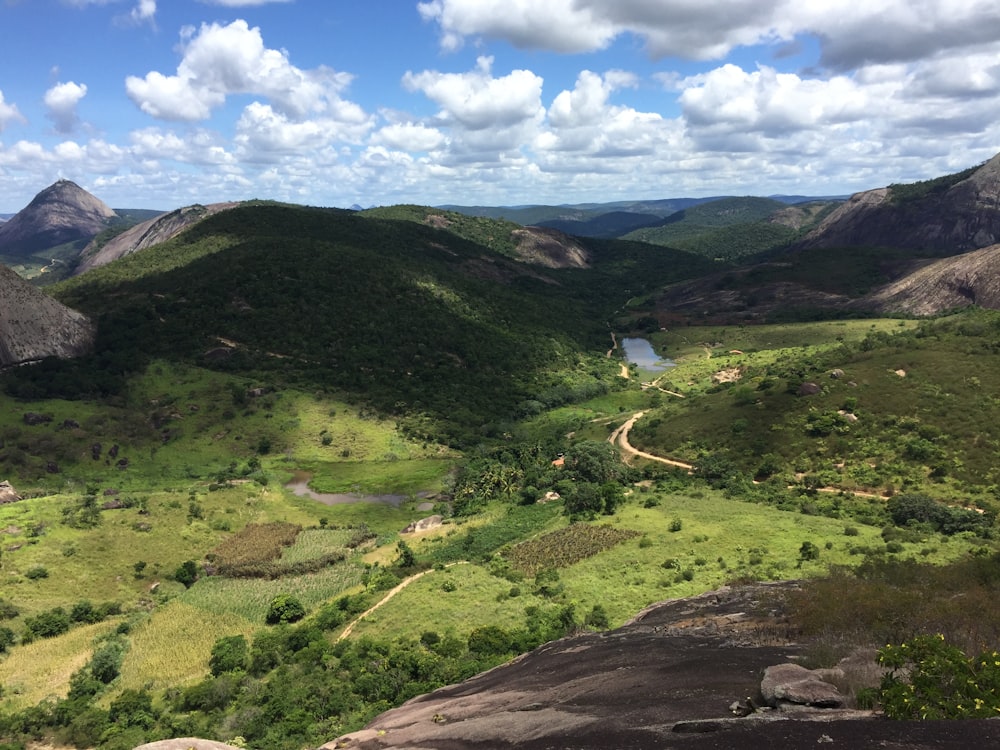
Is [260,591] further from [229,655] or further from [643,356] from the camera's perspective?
[643,356]

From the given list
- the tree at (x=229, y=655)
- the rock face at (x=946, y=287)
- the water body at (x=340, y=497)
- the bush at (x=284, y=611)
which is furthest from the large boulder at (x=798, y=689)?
the rock face at (x=946, y=287)

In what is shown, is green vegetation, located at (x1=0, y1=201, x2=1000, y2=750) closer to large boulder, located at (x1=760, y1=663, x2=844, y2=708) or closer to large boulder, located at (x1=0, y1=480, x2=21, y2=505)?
large boulder, located at (x1=760, y1=663, x2=844, y2=708)

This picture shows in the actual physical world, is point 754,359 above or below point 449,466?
above

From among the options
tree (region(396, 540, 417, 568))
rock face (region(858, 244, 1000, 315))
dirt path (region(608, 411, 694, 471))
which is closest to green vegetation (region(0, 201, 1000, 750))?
tree (region(396, 540, 417, 568))

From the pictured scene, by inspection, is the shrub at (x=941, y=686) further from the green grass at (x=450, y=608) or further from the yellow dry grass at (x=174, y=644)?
the yellow dry grass at (x=174, y=644)

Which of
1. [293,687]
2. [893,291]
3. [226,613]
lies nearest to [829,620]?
[293,687]

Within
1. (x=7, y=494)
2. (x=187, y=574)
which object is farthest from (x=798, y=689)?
(x=7, y=494)

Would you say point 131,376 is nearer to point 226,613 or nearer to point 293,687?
point 226,613
